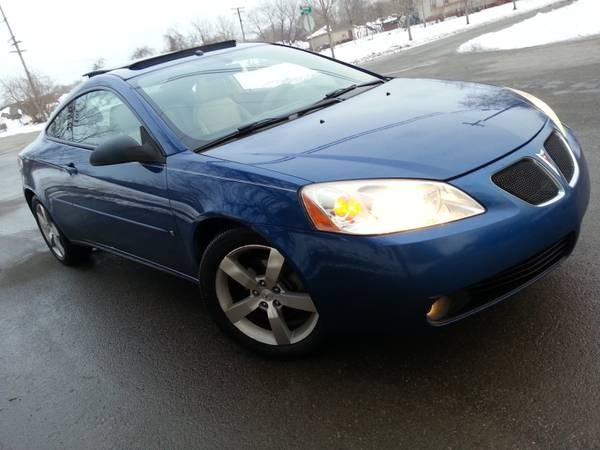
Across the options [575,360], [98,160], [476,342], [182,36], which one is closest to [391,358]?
[476,342]

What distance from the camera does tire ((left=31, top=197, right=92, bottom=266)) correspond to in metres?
4.61

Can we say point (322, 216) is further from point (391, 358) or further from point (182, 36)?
point (182, 36)

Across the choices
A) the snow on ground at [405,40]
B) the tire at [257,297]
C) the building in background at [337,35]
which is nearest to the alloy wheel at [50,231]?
the tire at [257,297]

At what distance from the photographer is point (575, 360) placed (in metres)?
2.33

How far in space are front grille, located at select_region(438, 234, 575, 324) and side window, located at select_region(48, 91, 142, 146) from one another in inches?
78.0

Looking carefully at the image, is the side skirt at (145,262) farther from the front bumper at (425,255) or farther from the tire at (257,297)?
the front bumper at (425,255)

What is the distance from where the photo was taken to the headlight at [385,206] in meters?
2.09

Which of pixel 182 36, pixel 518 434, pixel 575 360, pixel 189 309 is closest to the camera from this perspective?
pixel 518 434

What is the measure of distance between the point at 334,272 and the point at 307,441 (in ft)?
2.25

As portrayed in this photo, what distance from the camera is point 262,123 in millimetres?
2992

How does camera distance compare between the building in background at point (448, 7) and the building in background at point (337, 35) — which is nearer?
Result: the building in background at point (448, 7)

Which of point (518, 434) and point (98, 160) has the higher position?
point (98, 160)

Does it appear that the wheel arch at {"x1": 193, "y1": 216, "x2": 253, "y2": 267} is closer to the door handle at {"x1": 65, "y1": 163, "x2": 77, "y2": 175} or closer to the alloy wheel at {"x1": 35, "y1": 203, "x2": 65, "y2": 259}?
the door handle at {"x1": 65, "y1": 163, "x2": 77, "y2": 175}

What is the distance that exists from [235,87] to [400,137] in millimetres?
1361
